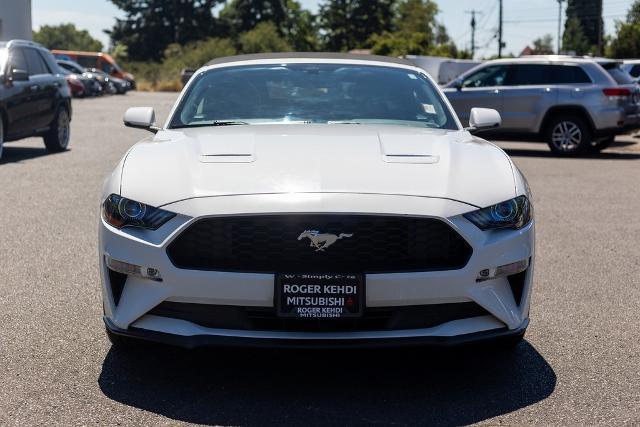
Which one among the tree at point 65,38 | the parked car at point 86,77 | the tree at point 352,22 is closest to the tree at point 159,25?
the tree at point 352,22

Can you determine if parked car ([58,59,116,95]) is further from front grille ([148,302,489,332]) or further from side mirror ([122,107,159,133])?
front grille ([148,302,489,332])

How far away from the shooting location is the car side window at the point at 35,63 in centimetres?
1709

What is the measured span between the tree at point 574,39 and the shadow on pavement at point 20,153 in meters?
99.5

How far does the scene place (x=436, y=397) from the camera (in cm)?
455

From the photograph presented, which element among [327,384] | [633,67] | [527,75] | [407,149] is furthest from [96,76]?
[327,384]

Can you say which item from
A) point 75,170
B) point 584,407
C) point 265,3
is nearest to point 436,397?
point 584,407

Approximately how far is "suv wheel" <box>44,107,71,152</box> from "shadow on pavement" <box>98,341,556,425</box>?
13.0 metres

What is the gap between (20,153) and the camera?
17.7m

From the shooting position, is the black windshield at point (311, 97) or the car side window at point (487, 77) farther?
the car side window at point (487, 77)

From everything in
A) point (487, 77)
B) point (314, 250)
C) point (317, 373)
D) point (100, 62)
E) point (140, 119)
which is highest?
point (140, 119)

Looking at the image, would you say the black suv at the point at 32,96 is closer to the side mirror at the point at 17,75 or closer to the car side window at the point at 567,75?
the side mirror at the point at 17,75

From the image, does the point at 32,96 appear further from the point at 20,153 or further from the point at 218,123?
the point at 218,123

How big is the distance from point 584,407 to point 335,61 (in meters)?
3.04

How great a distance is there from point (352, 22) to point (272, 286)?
98.5 metres
